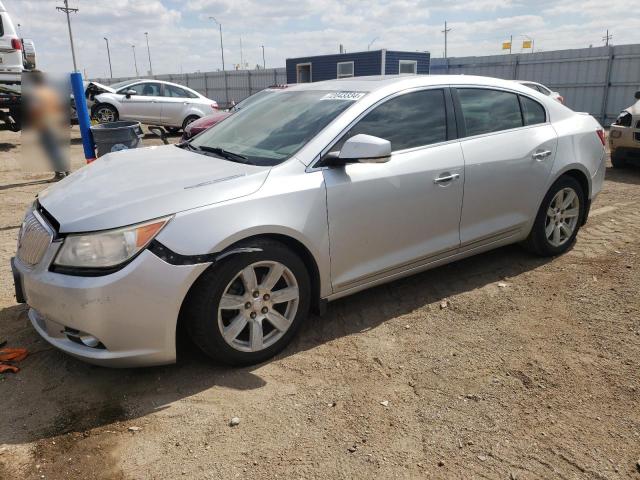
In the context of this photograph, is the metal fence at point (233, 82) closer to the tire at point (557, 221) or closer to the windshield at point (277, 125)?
the tire at point (557, 221)

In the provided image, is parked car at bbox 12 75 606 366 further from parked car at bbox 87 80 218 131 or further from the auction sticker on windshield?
parked car at bbox 87 80 218 131

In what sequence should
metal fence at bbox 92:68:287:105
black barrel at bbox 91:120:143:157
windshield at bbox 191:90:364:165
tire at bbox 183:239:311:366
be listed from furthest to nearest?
metal fence at bbox 92:68:287:105
black barrel at bbox 91:120:143:157
windshield at bbox 191:90:364:165
tire at bbox 183:239:311:366

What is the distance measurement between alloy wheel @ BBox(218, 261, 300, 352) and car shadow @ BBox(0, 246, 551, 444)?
180 mm

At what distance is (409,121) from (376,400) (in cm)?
199

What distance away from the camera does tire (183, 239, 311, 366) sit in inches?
113

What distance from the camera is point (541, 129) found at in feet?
14.9

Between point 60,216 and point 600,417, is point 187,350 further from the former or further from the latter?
point 600,417

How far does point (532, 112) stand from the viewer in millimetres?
4574

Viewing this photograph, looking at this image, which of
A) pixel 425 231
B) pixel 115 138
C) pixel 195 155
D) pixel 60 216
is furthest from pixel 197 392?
pixel 115 138

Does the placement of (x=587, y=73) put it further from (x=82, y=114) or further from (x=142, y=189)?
(x=142, y=189)

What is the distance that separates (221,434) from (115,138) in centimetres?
449

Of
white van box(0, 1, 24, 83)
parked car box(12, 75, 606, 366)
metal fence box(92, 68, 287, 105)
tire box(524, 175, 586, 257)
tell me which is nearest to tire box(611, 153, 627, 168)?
tire box(524, 175, 586, 257)

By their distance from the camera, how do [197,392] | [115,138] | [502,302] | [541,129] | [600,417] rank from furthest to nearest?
1. [115,138]
2. [541,129]
3. [502,302]
4. [197,392]
5. [600,417]

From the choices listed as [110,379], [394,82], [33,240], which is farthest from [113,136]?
[110,379]
